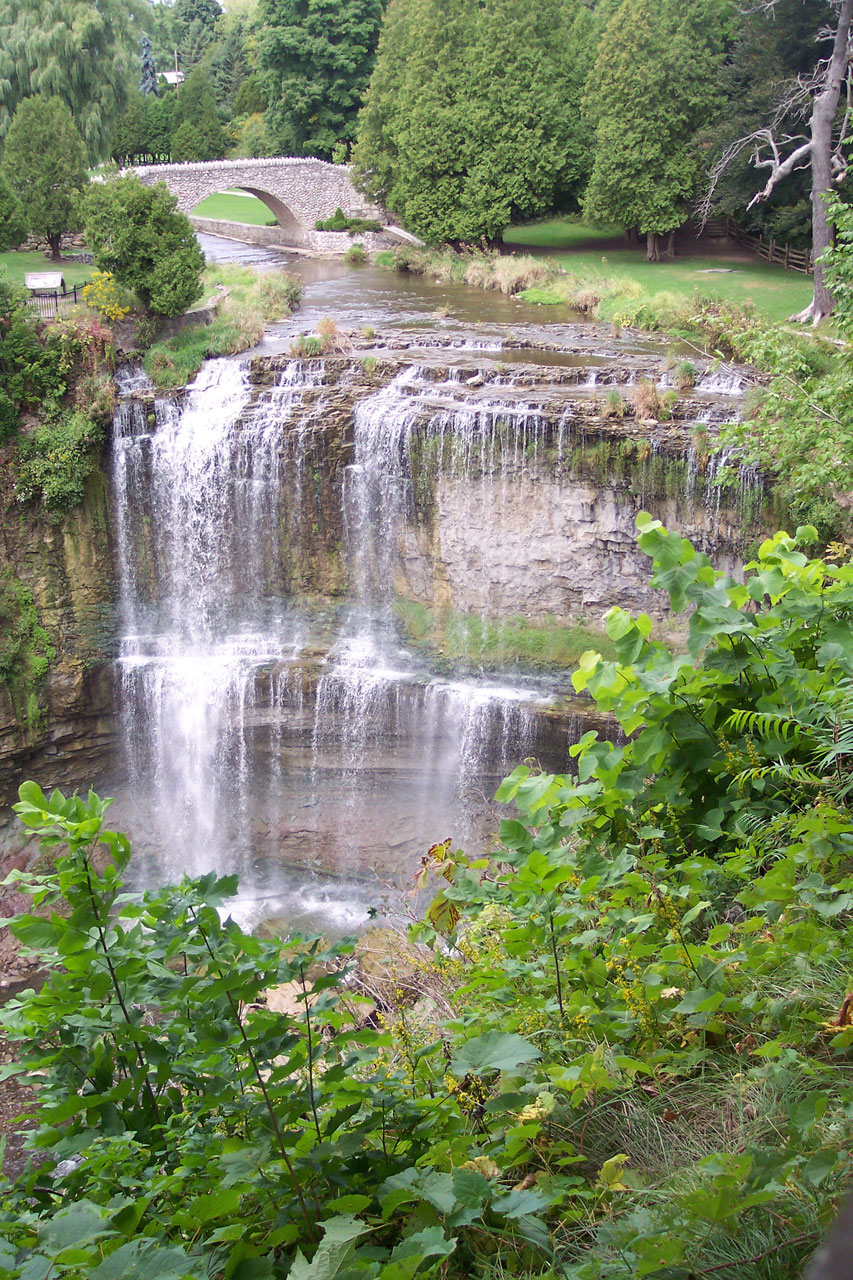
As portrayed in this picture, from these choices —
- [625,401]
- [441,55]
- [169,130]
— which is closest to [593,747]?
[625,401]

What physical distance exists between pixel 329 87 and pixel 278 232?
7134 millimetres

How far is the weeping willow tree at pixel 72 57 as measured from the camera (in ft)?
85.7

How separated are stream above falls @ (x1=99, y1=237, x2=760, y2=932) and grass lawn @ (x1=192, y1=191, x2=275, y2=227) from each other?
28665 mm

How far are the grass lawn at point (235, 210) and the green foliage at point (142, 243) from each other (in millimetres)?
24667

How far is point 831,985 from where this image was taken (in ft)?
10.1

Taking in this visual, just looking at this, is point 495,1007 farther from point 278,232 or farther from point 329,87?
point 329,87

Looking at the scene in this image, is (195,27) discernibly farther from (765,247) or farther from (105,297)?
(105,297)

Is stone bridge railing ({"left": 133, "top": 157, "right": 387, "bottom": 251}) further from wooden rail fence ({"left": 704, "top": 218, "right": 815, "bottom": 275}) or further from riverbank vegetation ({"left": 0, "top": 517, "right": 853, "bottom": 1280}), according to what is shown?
riverbank vegetation ({"left": 0, "top": 517, "right": 853, "bottom": 1280})

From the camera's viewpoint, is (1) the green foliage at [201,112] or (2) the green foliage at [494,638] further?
(1) the green foliage at [201,112]

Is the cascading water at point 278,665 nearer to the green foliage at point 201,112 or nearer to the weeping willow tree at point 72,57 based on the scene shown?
the weeping willow tree at point 72,57

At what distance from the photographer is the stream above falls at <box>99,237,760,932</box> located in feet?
44.9

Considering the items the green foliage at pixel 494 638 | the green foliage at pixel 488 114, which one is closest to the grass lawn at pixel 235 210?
the green foliage at pixel 488 114

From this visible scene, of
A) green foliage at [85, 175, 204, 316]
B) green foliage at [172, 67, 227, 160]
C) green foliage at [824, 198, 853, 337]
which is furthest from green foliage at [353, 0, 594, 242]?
green foliage at [824, 198, 853, 337]

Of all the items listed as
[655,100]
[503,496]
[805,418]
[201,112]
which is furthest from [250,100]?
[805,418]
